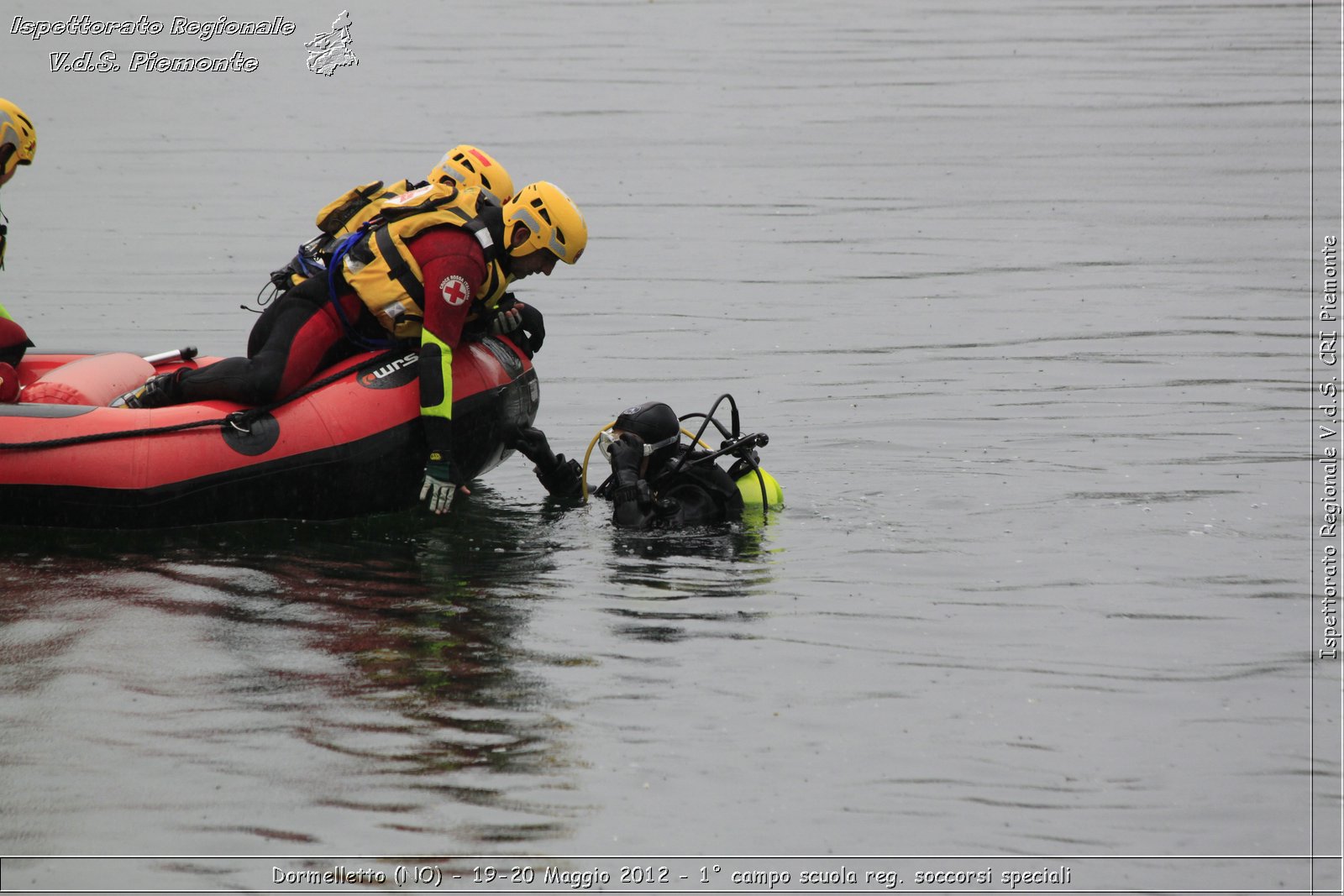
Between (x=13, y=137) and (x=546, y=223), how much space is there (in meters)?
2.80

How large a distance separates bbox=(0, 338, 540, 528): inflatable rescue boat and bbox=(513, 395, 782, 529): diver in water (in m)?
0.90

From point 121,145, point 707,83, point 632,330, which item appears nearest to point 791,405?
point 632,330

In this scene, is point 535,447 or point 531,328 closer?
point 535,447

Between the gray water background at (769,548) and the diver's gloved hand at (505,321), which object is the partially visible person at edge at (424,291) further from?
the gray water background at (769,548)

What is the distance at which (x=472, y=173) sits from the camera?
9031 mm

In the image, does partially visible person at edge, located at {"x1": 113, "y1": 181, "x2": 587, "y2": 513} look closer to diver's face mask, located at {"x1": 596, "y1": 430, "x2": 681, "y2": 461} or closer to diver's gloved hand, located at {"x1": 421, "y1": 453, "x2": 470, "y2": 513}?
diver's gloved hand, located at {"x1": 421, "y1": 453, "x2": 470, "y2": 513}

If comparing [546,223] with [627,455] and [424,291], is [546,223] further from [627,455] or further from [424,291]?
[627,455]

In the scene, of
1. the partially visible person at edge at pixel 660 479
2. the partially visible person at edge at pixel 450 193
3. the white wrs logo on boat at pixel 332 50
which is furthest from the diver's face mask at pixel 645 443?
the white wrs logo on boat at pixel 332 50

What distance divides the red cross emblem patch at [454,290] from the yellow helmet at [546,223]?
322 mm

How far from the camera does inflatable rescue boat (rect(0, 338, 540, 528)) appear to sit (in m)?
7.95

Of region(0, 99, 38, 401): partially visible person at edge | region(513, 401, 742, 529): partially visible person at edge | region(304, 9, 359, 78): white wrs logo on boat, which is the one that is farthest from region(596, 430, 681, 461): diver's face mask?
region(304, 9, 359, 78): white wrs logo on boat

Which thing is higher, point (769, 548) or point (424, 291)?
point (424, 291)

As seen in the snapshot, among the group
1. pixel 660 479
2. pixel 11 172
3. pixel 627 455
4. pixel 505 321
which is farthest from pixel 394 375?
pixel 11 172

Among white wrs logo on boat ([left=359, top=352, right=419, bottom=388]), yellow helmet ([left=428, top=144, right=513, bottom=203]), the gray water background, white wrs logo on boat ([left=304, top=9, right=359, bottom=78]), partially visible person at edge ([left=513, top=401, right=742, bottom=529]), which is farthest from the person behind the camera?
white wrs logo on boat ([left=304, top=9, right=359, bottom=78])
